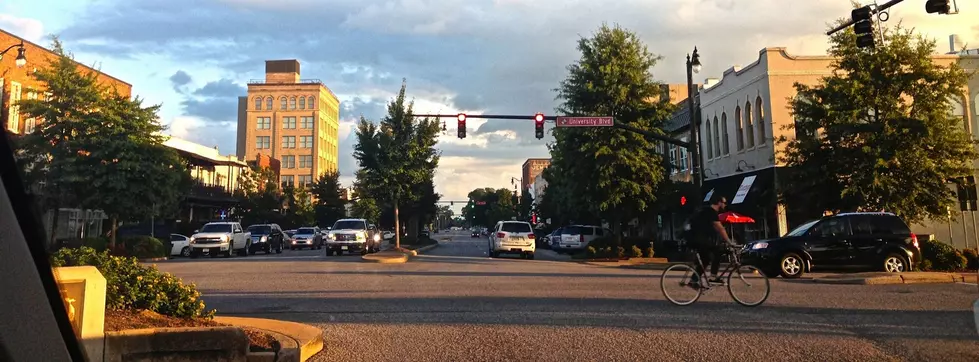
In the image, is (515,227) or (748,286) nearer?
(748,286)

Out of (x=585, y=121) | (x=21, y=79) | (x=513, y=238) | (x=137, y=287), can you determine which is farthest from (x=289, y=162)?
(x=137, y=287)

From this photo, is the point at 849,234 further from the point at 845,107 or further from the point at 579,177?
the point at 579,177

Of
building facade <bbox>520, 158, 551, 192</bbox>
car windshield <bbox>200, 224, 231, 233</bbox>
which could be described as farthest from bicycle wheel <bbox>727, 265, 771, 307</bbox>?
building facade <bbox>520, 158, 551, 192</bbox>

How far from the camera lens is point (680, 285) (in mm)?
10508

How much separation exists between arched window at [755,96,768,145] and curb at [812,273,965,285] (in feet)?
41.4

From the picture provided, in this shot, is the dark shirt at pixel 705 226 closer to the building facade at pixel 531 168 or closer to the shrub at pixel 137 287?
the shrub at pixel 137 287

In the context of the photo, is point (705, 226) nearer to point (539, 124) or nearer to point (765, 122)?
point (539, 124)

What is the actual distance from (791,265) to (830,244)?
1347 mm

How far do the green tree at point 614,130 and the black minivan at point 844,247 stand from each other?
354 inches

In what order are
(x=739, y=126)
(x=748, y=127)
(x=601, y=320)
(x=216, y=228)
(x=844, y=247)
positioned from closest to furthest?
1. (x=601, y=320)
2. (x=844, y=247)
3. (x=748, y=127)
4. (x=739, y=126)
5. (x=216, y=228)

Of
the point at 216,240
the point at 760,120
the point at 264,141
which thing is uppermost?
the point at 264,141

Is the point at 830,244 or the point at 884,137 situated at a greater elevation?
the point at 884,137

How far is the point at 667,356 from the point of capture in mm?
6688

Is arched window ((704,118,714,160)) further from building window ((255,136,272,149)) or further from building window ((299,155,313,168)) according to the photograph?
building window ((255,136,272,149))
